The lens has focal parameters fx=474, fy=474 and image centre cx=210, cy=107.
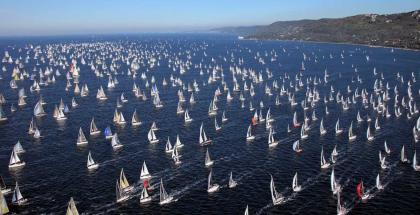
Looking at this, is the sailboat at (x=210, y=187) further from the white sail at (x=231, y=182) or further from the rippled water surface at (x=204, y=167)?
the white sail at (x=231, y=182)

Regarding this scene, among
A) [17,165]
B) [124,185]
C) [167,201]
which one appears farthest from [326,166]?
[17,165]

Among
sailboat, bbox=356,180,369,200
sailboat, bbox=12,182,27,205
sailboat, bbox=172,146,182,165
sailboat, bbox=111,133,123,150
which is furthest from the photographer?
sailboat, bbox=111,133,123,150

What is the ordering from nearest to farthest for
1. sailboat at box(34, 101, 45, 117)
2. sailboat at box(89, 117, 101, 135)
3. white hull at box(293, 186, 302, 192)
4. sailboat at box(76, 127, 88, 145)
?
white hull at box(293, 186, 302, 192)
sailboat at box(76, 127, 88, 145)
sailboat at box(89, 117, 101, 135)
sailboat at box(34, 101, 45, 117)

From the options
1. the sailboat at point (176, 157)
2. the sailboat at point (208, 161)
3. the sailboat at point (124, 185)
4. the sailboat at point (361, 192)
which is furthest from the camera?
the sailboat at point (176, 157)

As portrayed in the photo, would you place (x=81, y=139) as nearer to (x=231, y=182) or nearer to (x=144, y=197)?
(x=144, y=197)

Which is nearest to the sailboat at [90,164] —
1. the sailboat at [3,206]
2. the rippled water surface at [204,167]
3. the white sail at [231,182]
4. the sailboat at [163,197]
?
the rippled water surface at [204,167]

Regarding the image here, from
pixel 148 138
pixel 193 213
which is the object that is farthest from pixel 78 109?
pixel 193 213

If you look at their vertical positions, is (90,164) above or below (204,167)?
above

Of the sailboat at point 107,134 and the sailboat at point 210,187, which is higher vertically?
Answer: the sailboat at point 107,134

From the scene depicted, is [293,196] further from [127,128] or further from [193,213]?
[127,128]

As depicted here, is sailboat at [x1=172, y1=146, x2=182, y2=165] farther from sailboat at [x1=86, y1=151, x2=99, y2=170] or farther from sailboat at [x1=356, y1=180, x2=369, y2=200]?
sailboat at [x1=356, y1=180, x2=369, y2=200]

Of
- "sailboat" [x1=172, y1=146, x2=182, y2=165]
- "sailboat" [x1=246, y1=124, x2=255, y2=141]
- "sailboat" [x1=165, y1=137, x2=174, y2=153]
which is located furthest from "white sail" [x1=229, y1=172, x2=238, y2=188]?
"sailboat" [x1=246, y1=124, x2=255, y2=141]
